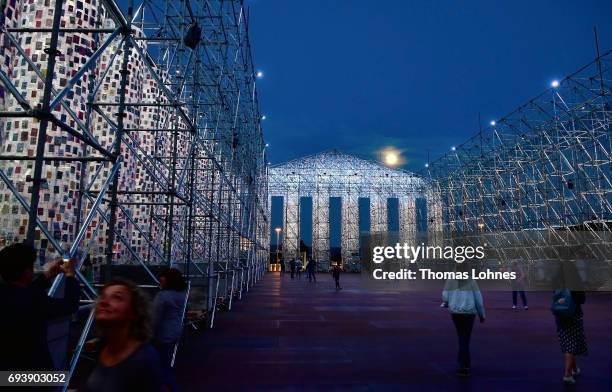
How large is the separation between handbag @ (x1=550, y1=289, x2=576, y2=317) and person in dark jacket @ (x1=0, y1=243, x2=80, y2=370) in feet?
17.4

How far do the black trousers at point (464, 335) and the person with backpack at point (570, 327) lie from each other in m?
1.01

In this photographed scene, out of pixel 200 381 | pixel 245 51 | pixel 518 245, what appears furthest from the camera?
pixel 518 245

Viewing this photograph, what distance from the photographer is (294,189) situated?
3903cm

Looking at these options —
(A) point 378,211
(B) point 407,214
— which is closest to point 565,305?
(A) point 378,211

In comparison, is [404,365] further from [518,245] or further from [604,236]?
[518,245]

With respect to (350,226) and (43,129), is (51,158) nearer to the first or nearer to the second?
(43,129)

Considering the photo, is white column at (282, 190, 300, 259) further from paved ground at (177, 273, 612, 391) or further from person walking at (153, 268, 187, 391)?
person walking at (153, 268, 187, 391)

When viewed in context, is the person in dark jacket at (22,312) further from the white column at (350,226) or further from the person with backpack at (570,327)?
the white column at (350,226)

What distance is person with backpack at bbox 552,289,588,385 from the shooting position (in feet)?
17.7

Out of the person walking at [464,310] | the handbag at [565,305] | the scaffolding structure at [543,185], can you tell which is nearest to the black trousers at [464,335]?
the person walking at [464,310]

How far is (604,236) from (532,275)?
14.0ft

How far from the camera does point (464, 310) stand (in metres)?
5.86

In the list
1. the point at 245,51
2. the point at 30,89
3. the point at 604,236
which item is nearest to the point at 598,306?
the point at 604,236

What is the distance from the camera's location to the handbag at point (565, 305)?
5496 mm
